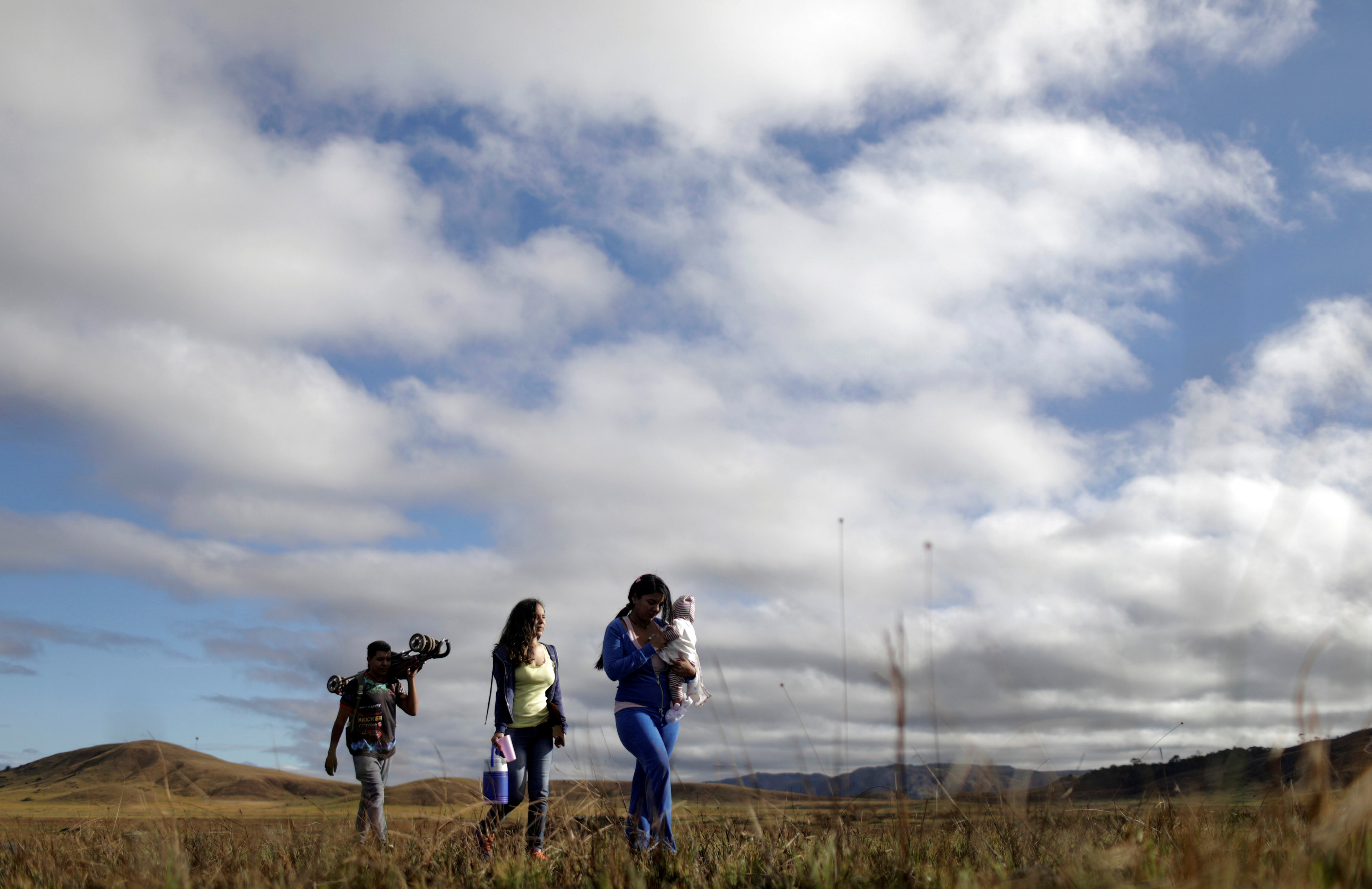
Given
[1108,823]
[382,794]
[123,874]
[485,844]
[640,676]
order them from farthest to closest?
[382,794]
[640,676]
[1108,823]
[485,844]
[123,874]

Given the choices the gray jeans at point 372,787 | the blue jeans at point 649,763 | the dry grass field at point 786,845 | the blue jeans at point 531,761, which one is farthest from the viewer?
the gray jeans at point 372,787

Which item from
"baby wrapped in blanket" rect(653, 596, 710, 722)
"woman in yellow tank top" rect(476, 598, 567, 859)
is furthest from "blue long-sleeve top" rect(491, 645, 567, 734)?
"baby wrapped in blanket" rect(653, 596, 710, 722)

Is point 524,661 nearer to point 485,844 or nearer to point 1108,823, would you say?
point 485,844

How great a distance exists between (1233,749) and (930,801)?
133 cm

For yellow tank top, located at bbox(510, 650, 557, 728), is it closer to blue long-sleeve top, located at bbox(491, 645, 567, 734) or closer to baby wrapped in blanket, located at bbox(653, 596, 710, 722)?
blue long-sleeve top, located at bbox(491, 645, 567, 734)

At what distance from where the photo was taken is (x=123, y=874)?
12.8 ft

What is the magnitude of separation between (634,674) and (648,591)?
563 mm

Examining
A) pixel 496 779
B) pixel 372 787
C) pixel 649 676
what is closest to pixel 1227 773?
pixel 649 676

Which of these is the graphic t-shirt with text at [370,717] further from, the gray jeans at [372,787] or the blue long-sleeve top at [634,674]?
the blue long-sleeve top at [634,674]

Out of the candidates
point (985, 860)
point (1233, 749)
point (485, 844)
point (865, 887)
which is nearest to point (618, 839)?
point (485, 844)

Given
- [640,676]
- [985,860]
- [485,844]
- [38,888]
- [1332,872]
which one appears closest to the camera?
[1332,872]

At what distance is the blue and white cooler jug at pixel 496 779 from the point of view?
5949 millimetres

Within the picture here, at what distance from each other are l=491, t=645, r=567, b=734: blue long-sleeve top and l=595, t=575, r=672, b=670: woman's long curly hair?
96 cm

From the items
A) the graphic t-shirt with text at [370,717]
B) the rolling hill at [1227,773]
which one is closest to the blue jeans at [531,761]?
the graphic t-shirt with text at [370,717]
